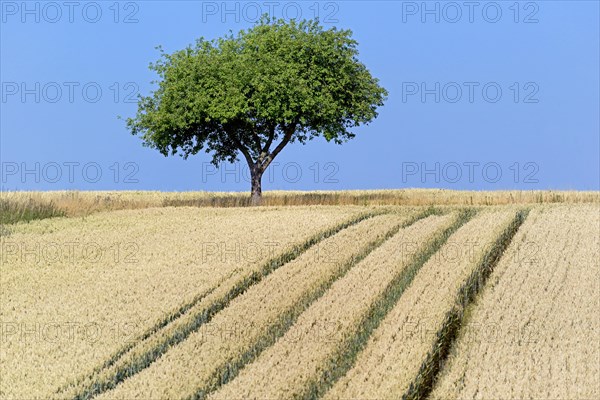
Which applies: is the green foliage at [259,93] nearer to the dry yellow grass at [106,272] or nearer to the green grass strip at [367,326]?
the dry yellow grass at [106,272]

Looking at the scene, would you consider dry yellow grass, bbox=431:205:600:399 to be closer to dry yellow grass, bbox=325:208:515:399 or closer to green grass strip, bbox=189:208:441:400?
dry yellow grass, bbox=325:208:515:399

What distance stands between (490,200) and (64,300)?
22125 mm

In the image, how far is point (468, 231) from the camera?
2139cm

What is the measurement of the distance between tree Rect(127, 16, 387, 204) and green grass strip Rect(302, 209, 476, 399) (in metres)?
16.9

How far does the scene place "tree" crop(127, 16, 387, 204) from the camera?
3534cm

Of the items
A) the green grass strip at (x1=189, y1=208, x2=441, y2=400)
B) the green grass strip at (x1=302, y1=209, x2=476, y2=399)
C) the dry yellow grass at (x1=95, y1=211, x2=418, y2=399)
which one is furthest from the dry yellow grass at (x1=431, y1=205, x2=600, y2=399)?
the dry yellow grass at (x1=95, y1=211, x2=418, y2=399)

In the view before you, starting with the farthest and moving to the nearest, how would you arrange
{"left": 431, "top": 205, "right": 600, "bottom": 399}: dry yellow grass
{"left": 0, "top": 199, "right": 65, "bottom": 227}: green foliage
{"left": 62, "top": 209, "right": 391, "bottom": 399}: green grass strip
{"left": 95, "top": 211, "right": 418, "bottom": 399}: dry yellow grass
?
1. {"left": 0, "top": 199, "right": 65, "bottom": 227}: green foliage
2. {"left": 62, "top": 209, "right": 391, "bottom": 399}: green grass strip
3. {"left": 95, "top": 211, "right": 418, "bottom": 399}: dry yellow grass
4. {"left": 431, "top": 205, "right": 600, "bottom": 399}: dry yellow grass

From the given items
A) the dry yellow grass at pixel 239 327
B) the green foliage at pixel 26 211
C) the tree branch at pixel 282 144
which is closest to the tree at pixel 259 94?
the tree branch at pixel 282 144

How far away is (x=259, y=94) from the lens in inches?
1385

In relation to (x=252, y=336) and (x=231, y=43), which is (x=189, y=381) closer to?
(x=252, y=336)

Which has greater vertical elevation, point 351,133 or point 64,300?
point 351,133

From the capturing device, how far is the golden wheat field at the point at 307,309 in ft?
37.1

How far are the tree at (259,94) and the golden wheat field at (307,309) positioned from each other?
40.2 feet

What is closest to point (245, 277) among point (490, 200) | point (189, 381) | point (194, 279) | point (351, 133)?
point (194, 279)
